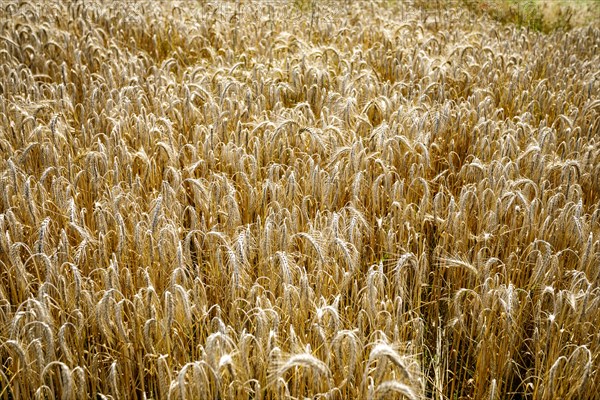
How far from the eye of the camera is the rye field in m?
1.89

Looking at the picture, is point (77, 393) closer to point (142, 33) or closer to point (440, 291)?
point (440, 291)

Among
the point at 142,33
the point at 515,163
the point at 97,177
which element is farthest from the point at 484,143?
the point at 142,33

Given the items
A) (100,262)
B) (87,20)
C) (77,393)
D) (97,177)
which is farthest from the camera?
(87,20)

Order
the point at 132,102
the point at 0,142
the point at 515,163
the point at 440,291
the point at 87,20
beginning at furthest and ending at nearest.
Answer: the point at 87,20 → the point at 132,102 → the point at 0,142 → the point at 515,163 → the point at 440,291

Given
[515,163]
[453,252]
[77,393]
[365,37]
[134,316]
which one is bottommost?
[77,393]

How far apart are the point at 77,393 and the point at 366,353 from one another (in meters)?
1.06

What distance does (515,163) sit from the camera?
9.84 feet

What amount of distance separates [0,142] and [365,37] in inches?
159

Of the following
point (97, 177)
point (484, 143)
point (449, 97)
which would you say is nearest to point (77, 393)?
point (97, 177)

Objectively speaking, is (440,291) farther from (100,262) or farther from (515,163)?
(100,262)

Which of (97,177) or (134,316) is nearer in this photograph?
(134,316)

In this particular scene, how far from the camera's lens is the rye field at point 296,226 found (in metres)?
1.89

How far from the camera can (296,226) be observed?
2.52m

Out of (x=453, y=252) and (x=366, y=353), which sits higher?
(x=453, y=252)
